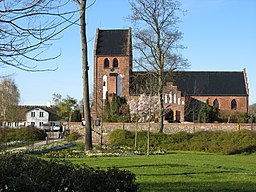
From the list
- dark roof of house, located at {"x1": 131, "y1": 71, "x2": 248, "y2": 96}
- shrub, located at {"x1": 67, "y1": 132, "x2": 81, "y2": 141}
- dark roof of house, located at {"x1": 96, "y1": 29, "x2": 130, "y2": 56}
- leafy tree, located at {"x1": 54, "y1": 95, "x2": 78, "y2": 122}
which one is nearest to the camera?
shrub, located at {"x1": 67, "y1": 132, "x2": 81, "y2": 141}

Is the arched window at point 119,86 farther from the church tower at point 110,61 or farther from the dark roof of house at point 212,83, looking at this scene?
the dark roof of house at point 212,83

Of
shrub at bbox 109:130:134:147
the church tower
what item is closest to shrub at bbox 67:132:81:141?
shrub at bbox 109:130:134:147

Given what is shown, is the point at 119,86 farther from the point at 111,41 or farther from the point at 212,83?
the point at 212,83

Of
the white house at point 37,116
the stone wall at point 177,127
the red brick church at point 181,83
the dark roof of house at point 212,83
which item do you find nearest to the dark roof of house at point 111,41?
the red brick church at point 181,83

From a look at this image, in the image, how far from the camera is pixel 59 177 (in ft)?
26.4

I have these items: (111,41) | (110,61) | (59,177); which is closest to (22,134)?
(110,61)

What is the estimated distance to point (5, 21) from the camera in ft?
23.2

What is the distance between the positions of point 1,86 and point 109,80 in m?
16.1

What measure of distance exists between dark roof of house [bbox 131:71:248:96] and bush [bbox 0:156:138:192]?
65.8 metres

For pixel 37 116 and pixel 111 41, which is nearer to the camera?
pixel 111 41

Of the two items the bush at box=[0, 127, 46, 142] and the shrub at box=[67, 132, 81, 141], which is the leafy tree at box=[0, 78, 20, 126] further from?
the shrub at box=[67, 132, 81, 141]

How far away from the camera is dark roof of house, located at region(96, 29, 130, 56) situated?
72562mm

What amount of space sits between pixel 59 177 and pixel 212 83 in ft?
233

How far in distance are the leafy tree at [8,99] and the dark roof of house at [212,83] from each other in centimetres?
2547
